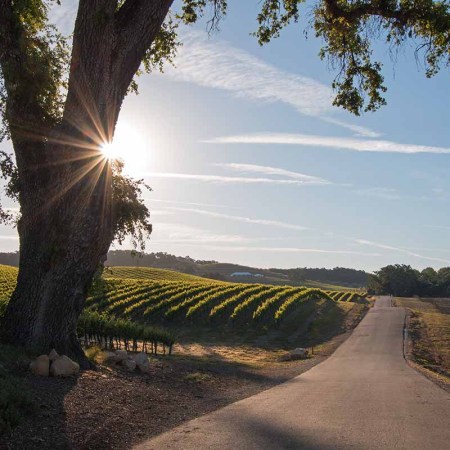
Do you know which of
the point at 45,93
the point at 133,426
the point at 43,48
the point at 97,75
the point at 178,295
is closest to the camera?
the point at 133,426

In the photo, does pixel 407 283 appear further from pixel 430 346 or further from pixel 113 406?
pixel 113 406

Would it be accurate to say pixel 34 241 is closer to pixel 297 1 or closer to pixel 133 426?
pixel 133 426

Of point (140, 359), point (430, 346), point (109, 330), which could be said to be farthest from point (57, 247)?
point (430, 346)

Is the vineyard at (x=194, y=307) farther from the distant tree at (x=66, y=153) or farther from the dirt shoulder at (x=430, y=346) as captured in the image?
the distant tree at (x=66, y=153)

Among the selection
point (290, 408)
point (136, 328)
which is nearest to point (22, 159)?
point (290, 408)

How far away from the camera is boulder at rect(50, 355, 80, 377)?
8648 mm

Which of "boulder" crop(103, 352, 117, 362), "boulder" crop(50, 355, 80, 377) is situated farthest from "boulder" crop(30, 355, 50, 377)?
"boulder" crop(103, 352, 117, 362)

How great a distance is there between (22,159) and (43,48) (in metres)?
3.00

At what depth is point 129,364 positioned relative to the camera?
11445mm

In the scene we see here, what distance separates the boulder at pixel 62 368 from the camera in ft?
28.4

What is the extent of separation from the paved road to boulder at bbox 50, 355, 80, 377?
263 centimetres

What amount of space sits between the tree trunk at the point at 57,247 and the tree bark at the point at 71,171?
19 mm

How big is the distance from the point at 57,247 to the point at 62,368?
2.32 m

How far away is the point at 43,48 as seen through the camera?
12.0 meters
